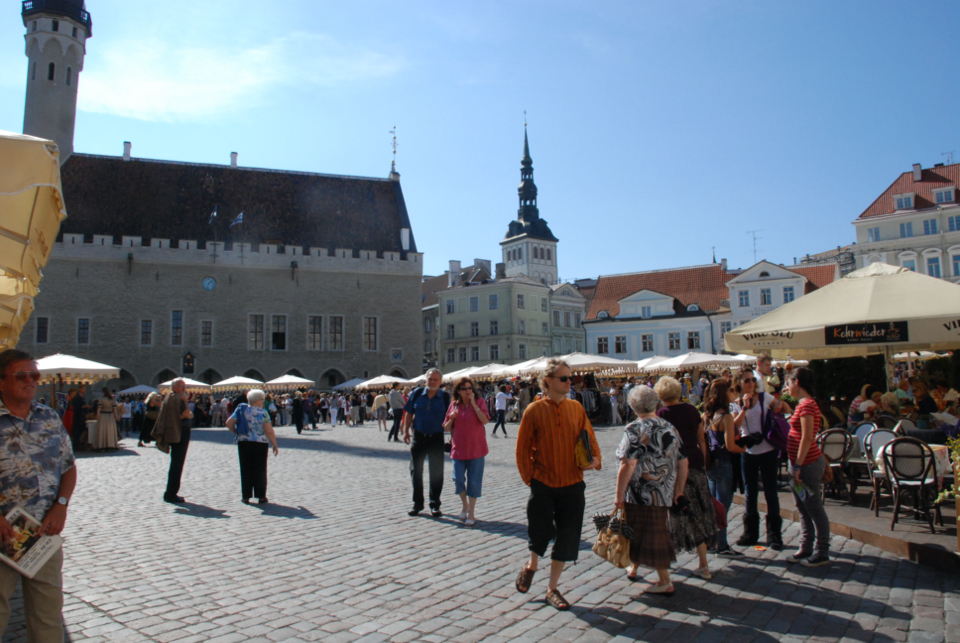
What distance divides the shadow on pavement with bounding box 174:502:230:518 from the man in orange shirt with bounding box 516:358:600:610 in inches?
183

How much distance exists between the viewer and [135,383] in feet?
125

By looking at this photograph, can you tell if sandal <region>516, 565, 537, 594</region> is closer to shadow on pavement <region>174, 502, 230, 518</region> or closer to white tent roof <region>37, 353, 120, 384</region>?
Answer: shadow on pavement <region>174, 502, 230, 518</region>

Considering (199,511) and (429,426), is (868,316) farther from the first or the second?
(199,511)

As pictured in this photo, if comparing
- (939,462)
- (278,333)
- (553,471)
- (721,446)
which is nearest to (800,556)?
(721,446)

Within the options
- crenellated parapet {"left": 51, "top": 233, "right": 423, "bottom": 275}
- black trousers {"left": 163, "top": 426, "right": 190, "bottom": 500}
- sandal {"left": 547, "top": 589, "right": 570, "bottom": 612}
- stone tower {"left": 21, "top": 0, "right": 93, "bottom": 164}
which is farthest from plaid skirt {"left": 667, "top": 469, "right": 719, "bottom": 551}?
stone tower {"left": 21, "top": 0, "right": 93, "bottom": 164}

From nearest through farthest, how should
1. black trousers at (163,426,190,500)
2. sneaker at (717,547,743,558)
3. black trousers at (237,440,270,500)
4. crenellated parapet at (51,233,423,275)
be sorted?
1. sneaker at (717,547,743,558)
2. black trousers at (237,440,270,500)
3. black trousers at (163,426,190,500)
4. crenellated parapet at (51,233,423,275)

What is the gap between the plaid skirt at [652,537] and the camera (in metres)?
4.60

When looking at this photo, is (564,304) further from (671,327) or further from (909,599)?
(909,599)

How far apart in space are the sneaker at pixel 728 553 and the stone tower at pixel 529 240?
95943 mm

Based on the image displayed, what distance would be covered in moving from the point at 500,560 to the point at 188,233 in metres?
40.8

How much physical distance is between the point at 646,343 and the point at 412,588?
50169 mm

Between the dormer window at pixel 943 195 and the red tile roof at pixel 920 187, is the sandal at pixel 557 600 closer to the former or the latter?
the red tile roof at pixel 920 187

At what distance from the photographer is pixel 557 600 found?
4.41 meters

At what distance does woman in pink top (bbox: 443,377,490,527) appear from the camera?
739cm
